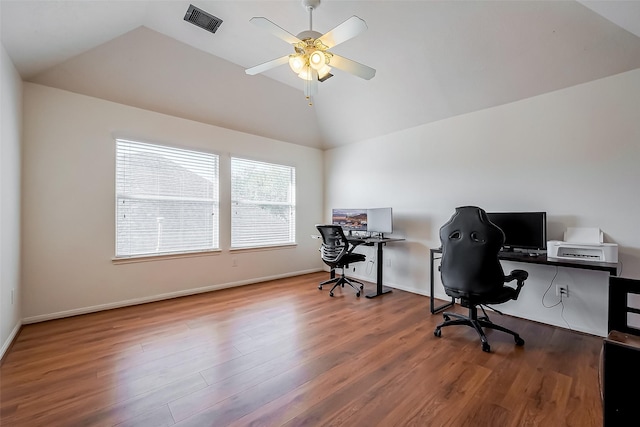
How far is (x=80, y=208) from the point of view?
10.2 feet

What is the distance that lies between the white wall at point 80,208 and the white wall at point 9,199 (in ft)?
0.59

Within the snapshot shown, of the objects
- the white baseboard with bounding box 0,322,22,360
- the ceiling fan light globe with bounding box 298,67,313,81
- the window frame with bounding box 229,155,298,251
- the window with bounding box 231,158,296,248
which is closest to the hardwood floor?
the white baseboard with bounding box 0,322,22,360

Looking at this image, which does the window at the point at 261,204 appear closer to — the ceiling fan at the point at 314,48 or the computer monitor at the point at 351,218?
the computer monitor at the point at 351,218

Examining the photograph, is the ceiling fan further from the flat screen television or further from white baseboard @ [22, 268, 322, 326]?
white baseboard @ [22, 268, 322, 326]

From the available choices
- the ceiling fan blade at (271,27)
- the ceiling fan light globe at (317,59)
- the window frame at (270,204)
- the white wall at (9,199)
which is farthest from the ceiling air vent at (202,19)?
the window frame at (270,204)

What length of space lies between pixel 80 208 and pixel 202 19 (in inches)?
98.6

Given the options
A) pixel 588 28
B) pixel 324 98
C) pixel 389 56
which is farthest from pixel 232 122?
pixel 588 28

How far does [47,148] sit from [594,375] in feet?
17.7

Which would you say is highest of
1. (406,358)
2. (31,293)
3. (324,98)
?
(324,98)

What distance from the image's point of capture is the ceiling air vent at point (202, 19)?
2643mm

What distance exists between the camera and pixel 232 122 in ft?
13.8

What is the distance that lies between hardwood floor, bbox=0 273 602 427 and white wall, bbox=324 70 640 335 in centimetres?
55

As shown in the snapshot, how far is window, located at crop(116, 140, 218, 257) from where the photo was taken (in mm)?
3428

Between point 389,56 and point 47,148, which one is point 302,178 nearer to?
point 389,56
